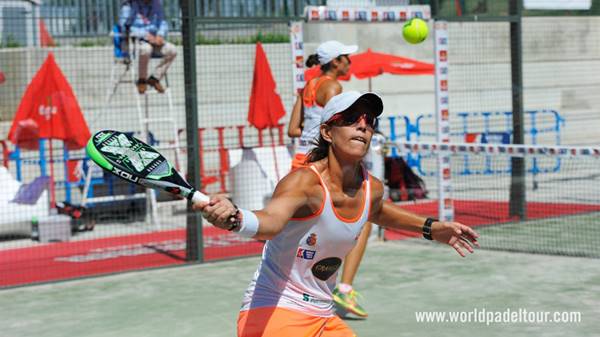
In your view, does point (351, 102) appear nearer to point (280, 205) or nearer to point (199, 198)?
point (280, 205)

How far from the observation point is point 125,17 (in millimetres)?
12039

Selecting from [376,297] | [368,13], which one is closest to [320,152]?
[376,297]

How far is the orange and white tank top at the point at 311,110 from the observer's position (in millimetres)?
7781

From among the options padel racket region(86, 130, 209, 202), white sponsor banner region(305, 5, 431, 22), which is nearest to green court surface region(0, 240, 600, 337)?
white sponsor banner region(305, 5, 431, 22)

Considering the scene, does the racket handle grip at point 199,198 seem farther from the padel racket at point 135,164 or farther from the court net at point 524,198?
the court net at point 524,198

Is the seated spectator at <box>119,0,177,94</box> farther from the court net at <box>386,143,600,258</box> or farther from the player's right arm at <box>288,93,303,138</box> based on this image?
the player's right arm at <box>288,93,303,138</box>

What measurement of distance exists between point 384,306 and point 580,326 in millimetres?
1607

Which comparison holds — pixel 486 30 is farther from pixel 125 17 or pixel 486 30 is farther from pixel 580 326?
pixel 580 326

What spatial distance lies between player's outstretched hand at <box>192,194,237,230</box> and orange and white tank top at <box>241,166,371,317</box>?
2.04 ft

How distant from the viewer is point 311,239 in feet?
13.7

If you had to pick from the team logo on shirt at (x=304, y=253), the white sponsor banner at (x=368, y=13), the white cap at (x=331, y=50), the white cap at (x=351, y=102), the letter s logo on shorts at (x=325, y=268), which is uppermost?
the white sponsor banner at (x=368, y=13)

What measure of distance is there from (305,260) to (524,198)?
26.1 ft

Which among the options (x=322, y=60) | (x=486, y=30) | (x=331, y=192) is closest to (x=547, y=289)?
(x=322, y=60)

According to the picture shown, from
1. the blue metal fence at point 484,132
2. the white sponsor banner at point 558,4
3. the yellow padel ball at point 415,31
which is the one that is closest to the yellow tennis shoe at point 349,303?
the yellow padel ball at point 415,31
